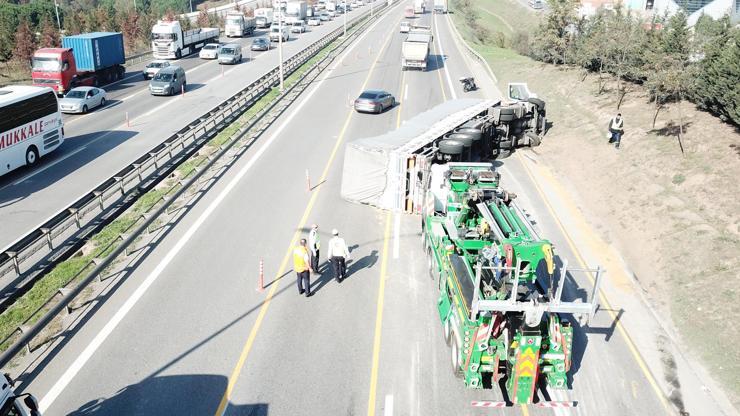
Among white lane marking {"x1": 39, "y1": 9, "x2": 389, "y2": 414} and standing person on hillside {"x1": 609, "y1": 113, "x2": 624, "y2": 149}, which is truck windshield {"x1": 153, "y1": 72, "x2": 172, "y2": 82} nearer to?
white lane marking {"x1": 39, "y1": 9, "x2": 389, "y2": 414}

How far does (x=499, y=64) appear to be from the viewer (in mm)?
54781

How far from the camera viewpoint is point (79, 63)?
139 ft

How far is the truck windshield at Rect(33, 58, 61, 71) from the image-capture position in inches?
1518

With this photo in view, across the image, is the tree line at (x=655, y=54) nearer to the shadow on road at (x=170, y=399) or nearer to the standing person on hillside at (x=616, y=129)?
the standing person on hillside at (x=616, y=129)

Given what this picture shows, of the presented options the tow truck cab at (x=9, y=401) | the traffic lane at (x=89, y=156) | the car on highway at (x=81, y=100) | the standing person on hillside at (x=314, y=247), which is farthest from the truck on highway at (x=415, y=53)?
the tow truck cab at (x=9, y=401)

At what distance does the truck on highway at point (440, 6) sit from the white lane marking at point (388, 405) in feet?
380

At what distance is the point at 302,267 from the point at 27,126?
57.8ft

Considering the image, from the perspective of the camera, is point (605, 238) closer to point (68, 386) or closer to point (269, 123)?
point (68, 386)

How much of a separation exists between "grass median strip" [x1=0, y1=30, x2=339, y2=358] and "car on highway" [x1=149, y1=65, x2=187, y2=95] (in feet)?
47.8

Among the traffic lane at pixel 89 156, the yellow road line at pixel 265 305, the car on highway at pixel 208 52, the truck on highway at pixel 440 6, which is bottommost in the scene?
the yellow road line at pixel 265 305

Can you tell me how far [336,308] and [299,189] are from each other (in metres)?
9.11

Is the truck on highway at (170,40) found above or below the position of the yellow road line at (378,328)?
above

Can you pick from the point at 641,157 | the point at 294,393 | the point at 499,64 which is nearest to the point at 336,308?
the point at 294,393

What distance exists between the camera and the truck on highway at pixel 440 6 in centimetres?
11793
